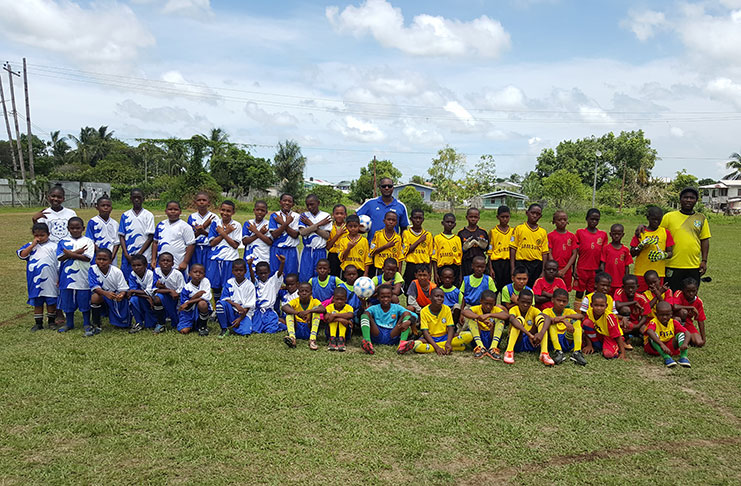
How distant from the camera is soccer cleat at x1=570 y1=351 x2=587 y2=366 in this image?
5.36m

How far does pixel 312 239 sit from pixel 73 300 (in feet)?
10.2

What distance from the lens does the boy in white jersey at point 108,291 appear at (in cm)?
623

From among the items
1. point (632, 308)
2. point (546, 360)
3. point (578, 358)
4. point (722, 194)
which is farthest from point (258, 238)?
point (722, 194)

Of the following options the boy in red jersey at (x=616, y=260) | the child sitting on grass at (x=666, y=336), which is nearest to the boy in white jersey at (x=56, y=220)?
the boy in red jersey at (x=616, y=260)

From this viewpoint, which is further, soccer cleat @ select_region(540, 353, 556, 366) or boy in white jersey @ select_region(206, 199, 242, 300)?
boy in white jersey @ select_region(206, 199, 242, 300)

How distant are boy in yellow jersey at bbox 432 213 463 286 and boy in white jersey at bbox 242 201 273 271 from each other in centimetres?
226

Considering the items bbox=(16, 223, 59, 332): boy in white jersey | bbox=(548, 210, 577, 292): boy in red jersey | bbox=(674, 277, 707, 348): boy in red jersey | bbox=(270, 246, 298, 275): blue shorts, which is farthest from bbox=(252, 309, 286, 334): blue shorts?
bbox=(674, 277, 707, 348): boy in red jersey

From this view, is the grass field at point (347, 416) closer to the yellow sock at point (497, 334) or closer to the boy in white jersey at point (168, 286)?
the yellow sock at point (497, 334)

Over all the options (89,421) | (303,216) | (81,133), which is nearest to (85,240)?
(303,216)

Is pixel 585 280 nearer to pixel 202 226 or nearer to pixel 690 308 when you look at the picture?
pixel 690 308

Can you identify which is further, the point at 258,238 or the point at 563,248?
the point at 258,238

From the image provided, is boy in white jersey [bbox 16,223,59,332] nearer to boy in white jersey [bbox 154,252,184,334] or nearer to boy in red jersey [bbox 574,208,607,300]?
boy in white jersey [bbox 154,252,184,334]

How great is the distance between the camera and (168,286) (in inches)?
251

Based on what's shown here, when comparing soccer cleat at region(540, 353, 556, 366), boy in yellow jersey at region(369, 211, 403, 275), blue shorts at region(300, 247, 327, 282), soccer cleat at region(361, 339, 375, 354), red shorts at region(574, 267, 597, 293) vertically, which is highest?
boy in yellow jersey at region(369, 211, 403, 275)
